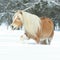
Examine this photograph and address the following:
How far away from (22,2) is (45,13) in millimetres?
2498

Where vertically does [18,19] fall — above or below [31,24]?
above

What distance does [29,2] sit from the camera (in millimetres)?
22922

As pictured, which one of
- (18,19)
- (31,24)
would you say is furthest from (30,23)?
(18,19)

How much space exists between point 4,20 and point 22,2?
1.87 metres

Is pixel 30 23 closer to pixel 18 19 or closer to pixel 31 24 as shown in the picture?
pixel 31 24

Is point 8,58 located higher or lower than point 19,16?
lower

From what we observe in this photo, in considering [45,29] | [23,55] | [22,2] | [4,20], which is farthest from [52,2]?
[23,55]

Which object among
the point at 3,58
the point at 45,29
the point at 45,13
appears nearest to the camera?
the point at 3,58

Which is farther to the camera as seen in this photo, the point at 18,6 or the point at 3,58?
the point at 18,6

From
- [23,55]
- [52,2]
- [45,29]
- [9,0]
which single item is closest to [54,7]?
[52,2]

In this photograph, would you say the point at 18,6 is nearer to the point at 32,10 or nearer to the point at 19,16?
the point at 32,10

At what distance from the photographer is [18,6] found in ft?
74.3

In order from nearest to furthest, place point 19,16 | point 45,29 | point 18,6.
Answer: point 19,16 → point 45,29 → point 18,6

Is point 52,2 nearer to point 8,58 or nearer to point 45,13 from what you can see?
point 45,13
